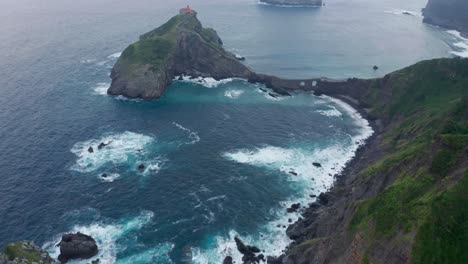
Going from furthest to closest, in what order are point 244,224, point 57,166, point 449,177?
point 57,166 → point 244,224 → point 449,177

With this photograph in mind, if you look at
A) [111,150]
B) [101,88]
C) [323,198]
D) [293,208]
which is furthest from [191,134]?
[101,88]

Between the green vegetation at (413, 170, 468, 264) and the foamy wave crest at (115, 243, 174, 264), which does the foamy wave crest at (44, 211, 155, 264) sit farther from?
the green vegetation at (413, 170, 468, 264)

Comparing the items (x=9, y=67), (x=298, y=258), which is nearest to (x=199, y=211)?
(x=298, y=258)

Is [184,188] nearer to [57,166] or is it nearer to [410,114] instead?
[57,166]

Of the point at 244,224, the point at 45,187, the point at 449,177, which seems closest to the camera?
the point at 449,177

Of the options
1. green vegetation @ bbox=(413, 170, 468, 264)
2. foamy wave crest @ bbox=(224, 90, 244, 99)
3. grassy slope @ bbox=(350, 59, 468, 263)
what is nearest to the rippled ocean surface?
foamy wave crest @ bbox=(224, 90, 244, 99)

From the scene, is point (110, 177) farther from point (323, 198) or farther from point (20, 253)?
point (323, 198)

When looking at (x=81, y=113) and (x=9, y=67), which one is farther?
(x=9, y=67)
